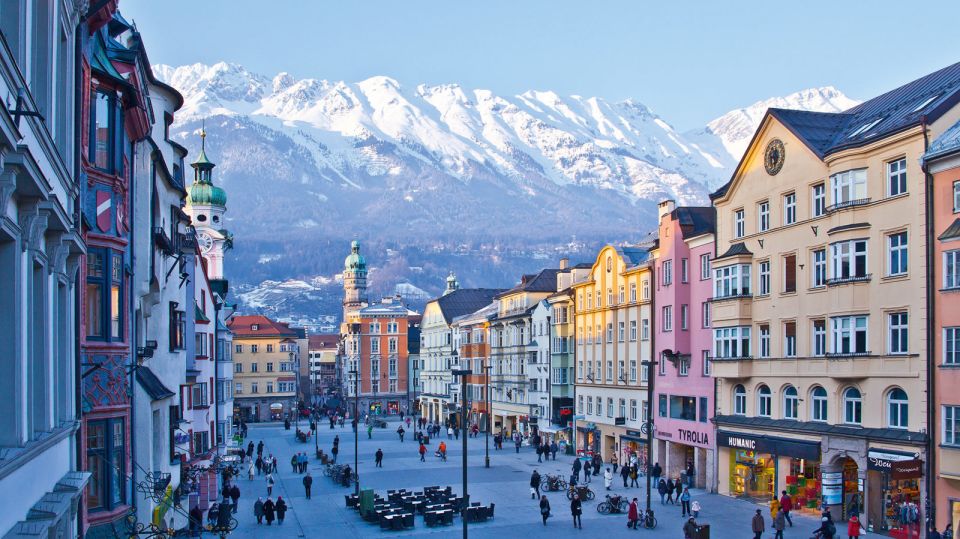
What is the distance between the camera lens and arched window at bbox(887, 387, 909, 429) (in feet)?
121

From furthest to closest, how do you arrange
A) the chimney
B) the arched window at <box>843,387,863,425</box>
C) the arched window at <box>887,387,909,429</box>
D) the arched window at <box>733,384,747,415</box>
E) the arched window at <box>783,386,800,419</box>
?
the chimney < the arched window at <box>733,384,747,415</box> < the arched window at <box>783,386,800,419</box> < the arched window at <box>843,387,863,425</box> < the arched window at <box>887,387,909,429</box>

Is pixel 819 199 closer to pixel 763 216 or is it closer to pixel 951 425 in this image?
pixel 763 216

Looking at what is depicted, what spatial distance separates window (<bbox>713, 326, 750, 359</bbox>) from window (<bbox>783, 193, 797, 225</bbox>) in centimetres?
579

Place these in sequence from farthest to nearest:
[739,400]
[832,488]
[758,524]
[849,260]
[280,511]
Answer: [739,400] < [280,511] < [832,488] < [849,260] < [758,524]

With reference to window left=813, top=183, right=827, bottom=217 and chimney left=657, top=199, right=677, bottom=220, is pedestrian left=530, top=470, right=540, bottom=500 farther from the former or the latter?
window left=813, top=183, right=827, bottom=217

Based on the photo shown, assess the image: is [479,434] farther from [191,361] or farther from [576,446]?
[191,361]

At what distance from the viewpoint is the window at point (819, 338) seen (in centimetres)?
4153

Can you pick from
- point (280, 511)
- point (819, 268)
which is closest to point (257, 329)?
point (280, 511)

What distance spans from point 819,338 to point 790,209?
575 centimetres

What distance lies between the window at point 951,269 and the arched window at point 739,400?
48.4ft

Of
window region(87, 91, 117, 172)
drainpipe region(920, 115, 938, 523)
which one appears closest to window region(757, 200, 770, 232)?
drainpipe region(920, 115, 938, 523)

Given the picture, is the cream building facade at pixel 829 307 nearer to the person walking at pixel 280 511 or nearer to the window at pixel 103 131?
the person walking at pixel 280 511

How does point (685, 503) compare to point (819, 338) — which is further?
point (685, 503)

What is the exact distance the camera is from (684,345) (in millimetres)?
55719
